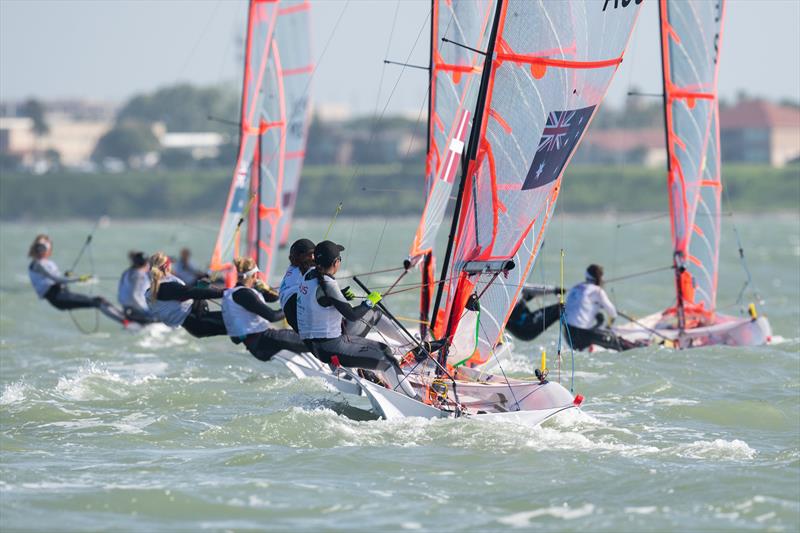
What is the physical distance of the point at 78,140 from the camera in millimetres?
133500

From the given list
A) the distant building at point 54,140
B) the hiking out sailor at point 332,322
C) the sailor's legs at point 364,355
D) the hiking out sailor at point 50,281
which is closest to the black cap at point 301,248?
the hiking out sailor at point 332,322

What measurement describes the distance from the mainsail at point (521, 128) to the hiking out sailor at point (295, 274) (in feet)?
3.56

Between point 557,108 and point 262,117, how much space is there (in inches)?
363

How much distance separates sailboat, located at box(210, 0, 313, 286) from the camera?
61.3ft

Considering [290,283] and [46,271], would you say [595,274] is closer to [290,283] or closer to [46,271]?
[290,283]

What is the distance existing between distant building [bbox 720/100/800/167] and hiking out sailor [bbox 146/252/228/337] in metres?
96.6

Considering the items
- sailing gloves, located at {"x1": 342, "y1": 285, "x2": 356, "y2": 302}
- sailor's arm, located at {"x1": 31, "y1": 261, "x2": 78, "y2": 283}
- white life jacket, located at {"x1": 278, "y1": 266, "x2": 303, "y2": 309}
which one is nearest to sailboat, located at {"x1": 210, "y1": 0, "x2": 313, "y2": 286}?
sailor's arm, located at {"x1": 31, "y1": 261, "x2": 78, "y2": 283}

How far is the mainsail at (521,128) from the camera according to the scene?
10.2 m

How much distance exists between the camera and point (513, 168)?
1048 centimetres

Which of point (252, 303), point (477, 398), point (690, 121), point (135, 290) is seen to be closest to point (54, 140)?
point (135, 290)

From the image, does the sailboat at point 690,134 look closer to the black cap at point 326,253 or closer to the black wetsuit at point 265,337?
the black wetsuit at point 265,337

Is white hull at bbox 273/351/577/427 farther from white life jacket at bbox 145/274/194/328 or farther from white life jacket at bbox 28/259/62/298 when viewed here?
white life jacket at bbox 28/259/62/298

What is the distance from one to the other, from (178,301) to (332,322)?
270cm

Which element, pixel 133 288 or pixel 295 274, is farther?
pixel 133 288
